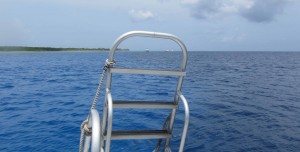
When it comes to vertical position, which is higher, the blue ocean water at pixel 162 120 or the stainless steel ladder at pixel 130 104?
the stainless steel ladder at pixel 130 104

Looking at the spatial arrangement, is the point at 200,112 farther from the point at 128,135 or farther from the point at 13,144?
the point at 128,135

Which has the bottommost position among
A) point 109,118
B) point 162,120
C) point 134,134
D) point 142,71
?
point 162,120

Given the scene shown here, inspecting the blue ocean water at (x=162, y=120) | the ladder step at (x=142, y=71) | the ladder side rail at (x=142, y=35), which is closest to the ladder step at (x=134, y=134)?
the ladder step at (x=142, y=71)

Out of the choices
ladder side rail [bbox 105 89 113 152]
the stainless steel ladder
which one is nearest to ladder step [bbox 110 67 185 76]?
the stainless steel ladder

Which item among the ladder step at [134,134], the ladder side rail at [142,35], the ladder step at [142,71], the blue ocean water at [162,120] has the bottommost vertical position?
the blue ocean water at [162,120]

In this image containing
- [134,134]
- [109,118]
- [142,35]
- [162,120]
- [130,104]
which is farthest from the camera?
[162,120]

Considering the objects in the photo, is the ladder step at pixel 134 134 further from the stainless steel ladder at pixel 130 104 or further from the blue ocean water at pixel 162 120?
the blue ocean water at pixel 162 120

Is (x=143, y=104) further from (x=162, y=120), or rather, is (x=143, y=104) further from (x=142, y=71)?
(x=162, y=120)

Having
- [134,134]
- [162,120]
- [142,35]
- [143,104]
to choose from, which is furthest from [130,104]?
[162,120]

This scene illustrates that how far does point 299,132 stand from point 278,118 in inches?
86.9

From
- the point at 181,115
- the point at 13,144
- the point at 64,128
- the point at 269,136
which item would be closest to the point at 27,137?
the point at 13,144

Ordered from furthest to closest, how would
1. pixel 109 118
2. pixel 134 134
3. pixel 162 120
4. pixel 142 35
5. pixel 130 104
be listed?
pixel 162 120
pixel 134 134
pixel 130 104
pixel 142 35
pixel 109 118

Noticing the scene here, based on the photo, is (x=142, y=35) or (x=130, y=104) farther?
(x=130, y=104)

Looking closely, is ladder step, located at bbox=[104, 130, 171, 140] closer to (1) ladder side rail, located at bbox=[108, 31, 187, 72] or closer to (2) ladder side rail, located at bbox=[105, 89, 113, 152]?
(2) ladder side rail, located at bbox=[105, 89, 113, 152]
